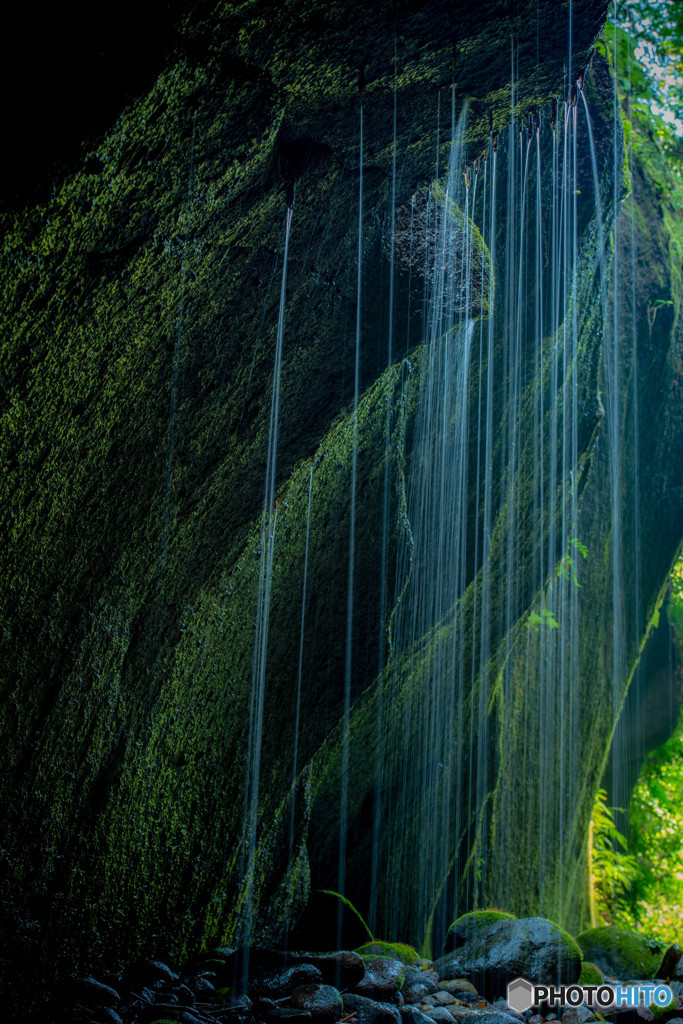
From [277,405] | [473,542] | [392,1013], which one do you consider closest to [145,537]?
[277,405]

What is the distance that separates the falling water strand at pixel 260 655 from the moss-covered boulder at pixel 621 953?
357 centimetres

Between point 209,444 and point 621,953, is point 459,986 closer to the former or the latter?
point 621,953

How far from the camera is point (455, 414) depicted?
6.44 meters

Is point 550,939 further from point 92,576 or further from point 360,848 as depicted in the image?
point 92,576

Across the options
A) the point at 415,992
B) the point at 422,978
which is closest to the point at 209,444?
the point at 415,992

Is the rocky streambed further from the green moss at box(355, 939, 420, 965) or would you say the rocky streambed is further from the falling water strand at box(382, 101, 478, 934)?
the falling water strand at box(382, 101, 478, 934)

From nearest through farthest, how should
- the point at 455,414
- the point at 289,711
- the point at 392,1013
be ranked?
the point at 392,1013 < the point at 289,711 < the point at 455,414

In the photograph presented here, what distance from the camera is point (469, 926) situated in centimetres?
602

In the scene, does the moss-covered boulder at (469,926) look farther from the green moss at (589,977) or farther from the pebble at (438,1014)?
the pebble at (438,1014)

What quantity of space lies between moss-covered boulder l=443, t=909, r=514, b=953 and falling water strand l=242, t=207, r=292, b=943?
175 cm

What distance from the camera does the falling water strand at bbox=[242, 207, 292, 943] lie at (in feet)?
15.4

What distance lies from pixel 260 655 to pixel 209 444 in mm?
1919

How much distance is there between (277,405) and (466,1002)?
4.20 m

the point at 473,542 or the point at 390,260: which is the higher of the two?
the point at 390,260
